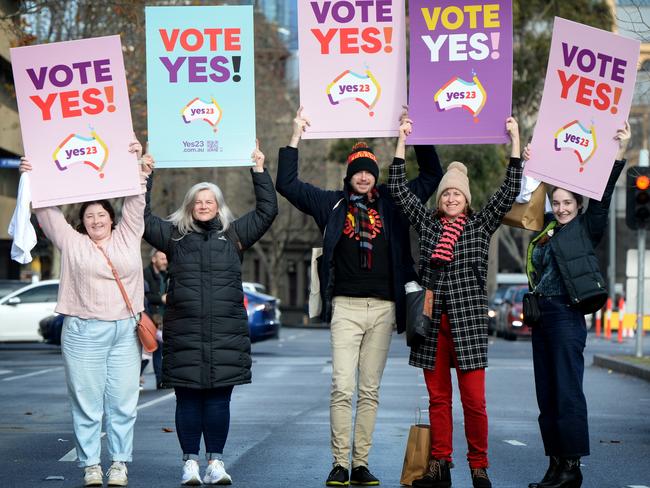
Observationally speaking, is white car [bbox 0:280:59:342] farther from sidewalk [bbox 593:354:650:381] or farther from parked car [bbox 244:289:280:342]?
sidewalk [bbox 593:354:650:381]

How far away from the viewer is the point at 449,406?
29.3 feet

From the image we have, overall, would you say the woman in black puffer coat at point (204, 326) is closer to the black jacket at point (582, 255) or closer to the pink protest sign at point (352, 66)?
the pink protest sign at point (352, 66)

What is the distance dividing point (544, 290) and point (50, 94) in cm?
332

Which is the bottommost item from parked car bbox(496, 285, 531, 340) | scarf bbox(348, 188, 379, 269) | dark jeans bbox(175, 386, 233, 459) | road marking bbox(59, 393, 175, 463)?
parked car bbox(496, 285, 531, 340)

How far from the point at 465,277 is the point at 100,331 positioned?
2.23 m

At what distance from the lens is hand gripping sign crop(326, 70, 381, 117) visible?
9594 millimetres

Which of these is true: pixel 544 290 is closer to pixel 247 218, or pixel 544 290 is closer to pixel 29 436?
pixel 247 218

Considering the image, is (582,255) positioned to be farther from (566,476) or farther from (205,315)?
(205,315)

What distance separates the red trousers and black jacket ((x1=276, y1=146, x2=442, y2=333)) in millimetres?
314

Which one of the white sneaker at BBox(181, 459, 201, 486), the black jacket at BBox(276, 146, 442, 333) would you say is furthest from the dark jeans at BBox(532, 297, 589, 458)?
the white sneaker at BBox(181, 459, 201, 486)

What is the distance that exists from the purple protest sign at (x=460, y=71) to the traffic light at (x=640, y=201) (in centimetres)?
1320

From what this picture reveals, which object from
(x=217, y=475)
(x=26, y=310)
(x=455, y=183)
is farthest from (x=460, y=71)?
(x=26, y=310)

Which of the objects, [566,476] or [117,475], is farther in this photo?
[117,475]

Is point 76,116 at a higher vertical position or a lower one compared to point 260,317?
higher
